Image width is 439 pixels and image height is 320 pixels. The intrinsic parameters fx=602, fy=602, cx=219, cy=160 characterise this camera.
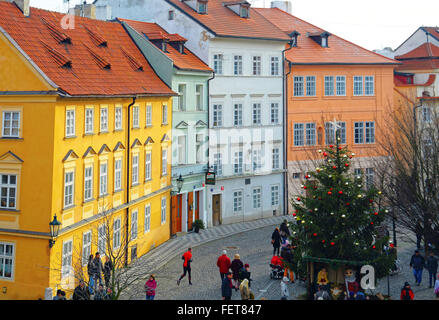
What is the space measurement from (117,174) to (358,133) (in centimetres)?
2350

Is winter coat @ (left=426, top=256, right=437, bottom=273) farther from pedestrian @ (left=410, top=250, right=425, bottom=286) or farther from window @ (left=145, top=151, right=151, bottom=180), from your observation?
window @ (left=145, top=151, right=151, bottom=180)

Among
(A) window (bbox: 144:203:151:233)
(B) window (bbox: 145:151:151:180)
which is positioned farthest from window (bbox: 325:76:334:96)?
(A) window (bbox: 144:203:151:233)

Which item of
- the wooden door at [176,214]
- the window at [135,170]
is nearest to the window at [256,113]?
the wooden door at [176,214]

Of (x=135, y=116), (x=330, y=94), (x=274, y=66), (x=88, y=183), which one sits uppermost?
(x=274, y=66)

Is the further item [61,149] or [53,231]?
[61,149]

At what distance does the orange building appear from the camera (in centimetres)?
4328

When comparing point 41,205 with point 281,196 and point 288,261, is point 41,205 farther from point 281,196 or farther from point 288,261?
point 281,196

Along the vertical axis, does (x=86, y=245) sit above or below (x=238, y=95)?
below

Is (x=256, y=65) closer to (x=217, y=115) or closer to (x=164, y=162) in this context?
(x=217, y=115)

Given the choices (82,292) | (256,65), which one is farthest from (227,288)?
(256,65)

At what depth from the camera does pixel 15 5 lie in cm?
2500

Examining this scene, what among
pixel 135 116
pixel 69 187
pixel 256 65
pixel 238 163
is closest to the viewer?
pixel 69 187

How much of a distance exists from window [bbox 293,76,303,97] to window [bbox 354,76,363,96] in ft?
15.2

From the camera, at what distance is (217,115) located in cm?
3891
